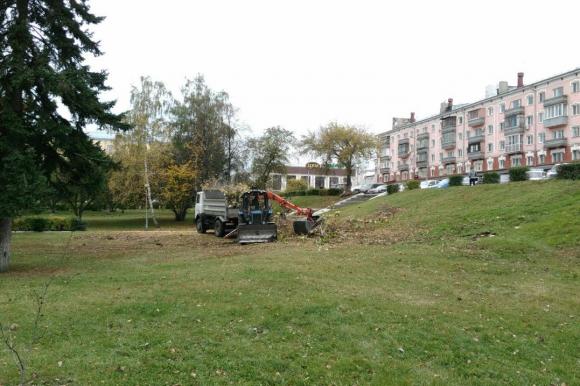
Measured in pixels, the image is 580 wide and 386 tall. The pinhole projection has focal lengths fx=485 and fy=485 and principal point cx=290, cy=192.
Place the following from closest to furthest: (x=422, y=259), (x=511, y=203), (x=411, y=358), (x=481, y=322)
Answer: (x=411, y=358)
(x=481, y=322)
(x=422, y=259)
(x=511, y=203)

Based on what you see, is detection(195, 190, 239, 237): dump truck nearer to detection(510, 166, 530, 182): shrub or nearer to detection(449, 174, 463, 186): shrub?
detection(510, 166, 530, 182): shrub

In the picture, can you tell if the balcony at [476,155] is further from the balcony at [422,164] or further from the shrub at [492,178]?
the shrub at [492,178]

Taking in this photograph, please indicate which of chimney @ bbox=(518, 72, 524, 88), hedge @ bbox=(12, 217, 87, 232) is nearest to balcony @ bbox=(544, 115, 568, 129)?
chimney @ bbox=(518, 72, 524, 88)

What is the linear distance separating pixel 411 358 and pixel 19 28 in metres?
13.6

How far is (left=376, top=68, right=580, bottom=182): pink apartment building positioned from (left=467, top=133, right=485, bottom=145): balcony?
0.48ft

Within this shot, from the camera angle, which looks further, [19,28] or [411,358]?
[19,28]

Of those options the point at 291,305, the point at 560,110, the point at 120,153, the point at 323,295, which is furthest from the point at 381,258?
the point at 560,110

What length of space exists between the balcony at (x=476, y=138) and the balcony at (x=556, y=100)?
13.3 m

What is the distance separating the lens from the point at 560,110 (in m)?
58.6

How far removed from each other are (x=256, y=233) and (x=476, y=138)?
61.6 metres

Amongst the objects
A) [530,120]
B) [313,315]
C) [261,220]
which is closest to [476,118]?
[530,120]

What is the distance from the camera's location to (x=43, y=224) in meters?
33.2

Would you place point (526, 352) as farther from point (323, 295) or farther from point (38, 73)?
point (38, 73)

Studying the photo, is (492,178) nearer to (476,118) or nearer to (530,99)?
(530,99)
